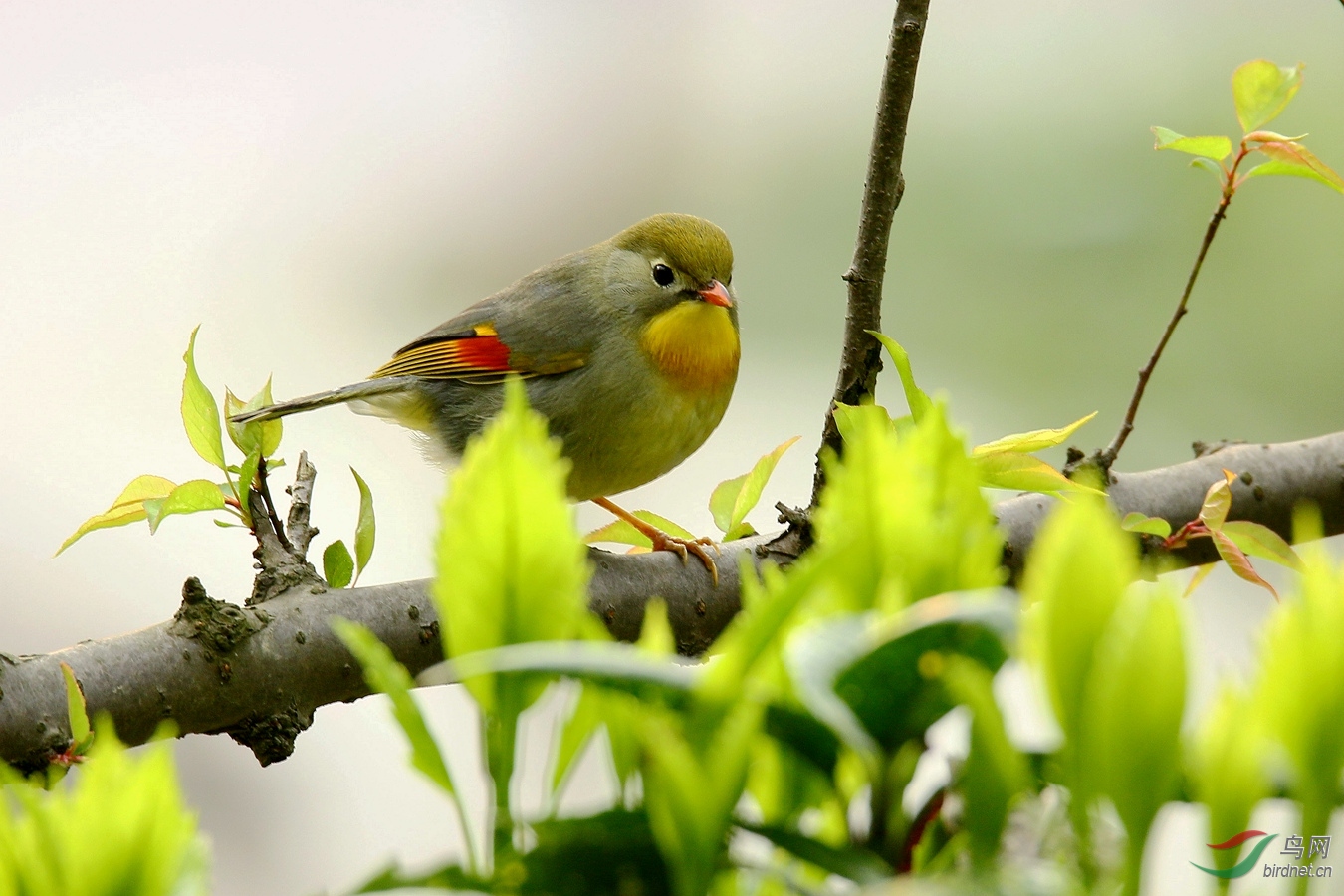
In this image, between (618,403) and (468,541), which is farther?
(618,403)

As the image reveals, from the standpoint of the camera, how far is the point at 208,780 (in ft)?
12.5

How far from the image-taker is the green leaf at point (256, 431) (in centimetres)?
171

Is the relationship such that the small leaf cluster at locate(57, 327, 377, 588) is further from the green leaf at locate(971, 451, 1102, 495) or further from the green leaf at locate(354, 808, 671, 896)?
the green leaf at locate(354, 808, 671, 896)

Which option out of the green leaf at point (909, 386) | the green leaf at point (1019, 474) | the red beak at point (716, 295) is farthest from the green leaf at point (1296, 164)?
the red beak at point (716, 295)

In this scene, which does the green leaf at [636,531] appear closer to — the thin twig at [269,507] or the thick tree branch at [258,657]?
the thick tree branch at [258,657]

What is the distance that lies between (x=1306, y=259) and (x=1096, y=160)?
2.80ft

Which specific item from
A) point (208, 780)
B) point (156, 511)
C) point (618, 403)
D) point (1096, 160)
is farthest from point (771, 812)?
point (1096, 160)

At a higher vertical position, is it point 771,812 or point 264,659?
point 771,812

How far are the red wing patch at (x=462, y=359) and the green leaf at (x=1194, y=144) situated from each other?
167 centimetres

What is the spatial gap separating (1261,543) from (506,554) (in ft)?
3.97

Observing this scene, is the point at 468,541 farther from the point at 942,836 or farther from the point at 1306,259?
the point at 1306,259

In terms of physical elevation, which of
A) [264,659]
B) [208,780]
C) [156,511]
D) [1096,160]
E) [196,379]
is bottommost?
[208,780]

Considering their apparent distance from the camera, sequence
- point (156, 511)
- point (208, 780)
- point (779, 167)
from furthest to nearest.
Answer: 1. point (779, 167)
2. point (208, 780)
3. point (156, 511)

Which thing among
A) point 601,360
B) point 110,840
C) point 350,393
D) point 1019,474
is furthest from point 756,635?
point 350,393
